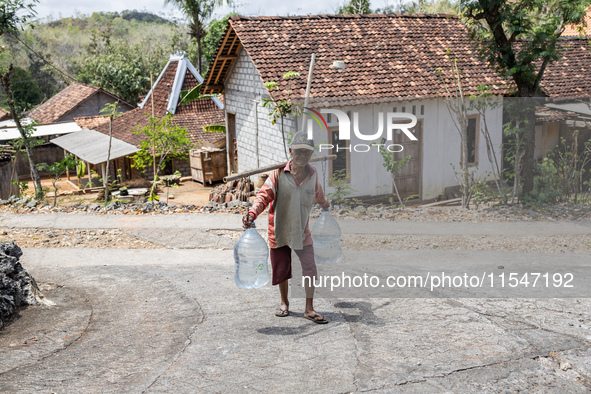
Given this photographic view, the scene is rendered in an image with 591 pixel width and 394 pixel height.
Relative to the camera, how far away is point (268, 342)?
466 cm

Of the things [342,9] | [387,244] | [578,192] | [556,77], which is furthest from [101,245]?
[342,9]

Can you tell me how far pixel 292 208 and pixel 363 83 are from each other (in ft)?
28.9

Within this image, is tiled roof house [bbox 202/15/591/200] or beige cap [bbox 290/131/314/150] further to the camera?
tiled roof house [bbox 202/15/591/200]

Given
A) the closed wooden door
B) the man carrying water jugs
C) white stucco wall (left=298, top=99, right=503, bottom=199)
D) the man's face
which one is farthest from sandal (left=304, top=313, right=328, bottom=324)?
the closed wooden door

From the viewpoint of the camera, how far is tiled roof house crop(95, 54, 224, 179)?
2254 cm

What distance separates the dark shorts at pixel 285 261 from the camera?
16.6ft

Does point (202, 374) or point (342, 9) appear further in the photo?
point (342, 9)

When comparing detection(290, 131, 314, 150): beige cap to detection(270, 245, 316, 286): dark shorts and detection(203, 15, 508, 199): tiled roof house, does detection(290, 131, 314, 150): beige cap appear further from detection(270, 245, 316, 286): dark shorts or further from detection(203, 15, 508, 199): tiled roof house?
detection(203, 15, 508, 199): tiled roof house

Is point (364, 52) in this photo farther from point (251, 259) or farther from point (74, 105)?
point (74, 105)

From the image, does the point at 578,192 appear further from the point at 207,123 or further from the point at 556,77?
the point at 207,123

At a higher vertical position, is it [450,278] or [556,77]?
[556,77]

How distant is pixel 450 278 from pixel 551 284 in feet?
3.84

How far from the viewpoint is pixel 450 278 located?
691 centimetres

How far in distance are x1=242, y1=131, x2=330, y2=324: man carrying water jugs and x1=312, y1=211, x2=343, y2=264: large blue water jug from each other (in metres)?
0.61
